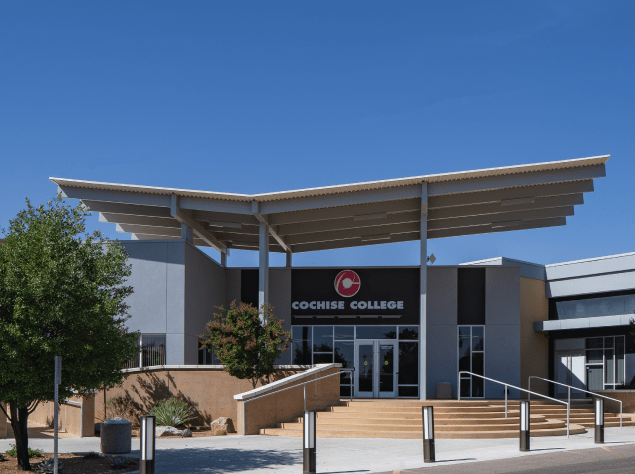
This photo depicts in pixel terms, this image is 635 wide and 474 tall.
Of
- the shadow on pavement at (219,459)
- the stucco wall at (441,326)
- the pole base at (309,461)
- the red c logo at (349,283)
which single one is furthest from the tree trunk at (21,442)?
the stucco wall at (441,326)

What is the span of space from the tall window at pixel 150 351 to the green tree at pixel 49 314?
1113cm

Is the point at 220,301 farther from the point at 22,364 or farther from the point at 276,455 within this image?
the point at 22,364

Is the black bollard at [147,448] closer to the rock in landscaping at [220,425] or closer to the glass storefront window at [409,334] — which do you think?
the rock in landscaping at [220,425]

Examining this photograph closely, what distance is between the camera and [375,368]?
28.6m

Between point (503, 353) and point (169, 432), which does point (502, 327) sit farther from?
point (169, 432)

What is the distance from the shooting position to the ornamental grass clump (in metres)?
21.0

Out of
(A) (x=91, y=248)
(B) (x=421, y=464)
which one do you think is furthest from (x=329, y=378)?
(A) (x=91, y=248)

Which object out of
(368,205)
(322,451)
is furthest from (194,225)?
(322,451)

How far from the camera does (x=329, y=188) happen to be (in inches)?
987

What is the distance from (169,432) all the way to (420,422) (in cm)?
674

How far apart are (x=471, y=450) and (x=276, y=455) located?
14.0ft

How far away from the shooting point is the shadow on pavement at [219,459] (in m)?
13.1

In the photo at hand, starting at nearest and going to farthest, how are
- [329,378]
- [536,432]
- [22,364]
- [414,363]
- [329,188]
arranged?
[22,364]
[536,432]
[329,378]
[329,188]
[414,363]

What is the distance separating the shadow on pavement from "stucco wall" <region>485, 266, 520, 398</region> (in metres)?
15.4
